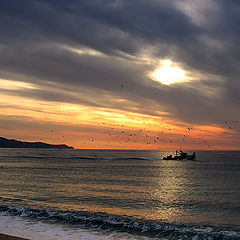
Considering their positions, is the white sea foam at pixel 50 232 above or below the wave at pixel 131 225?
above

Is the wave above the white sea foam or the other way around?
the other way around

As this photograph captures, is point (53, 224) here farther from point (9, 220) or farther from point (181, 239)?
point (181, 239)

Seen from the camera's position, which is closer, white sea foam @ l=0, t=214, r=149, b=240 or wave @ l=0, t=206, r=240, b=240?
white sea foam @ l=0, t=214, r=149, b=240

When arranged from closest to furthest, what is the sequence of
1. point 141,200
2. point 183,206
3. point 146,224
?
1. point 146,224
2. point 183,206
3. point 141,200

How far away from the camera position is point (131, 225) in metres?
23.7

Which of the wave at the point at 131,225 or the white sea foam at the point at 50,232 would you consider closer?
the white sea foam at the point at 50,232

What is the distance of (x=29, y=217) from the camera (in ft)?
81.8

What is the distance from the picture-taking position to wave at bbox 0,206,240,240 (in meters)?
21.5

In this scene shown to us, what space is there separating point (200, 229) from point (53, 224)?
38.1 feet

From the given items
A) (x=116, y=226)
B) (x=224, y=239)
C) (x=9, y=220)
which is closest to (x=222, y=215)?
(x=224, y=239)

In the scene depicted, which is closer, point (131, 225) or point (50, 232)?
point (50, 232)

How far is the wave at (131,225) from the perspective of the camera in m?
21.5

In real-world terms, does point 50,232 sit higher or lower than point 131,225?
higher

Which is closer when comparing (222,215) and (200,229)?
(200,229)
